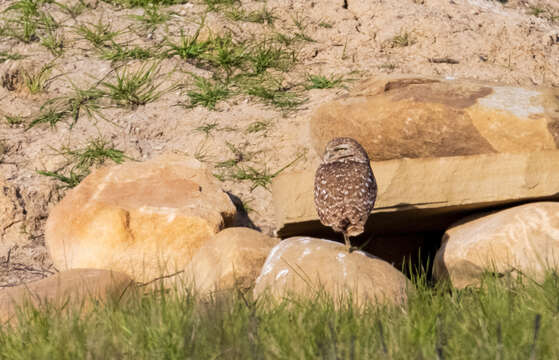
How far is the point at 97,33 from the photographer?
255 inches

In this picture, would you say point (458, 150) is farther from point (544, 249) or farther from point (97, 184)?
point (97, 184)

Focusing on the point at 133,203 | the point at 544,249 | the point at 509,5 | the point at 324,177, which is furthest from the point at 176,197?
the point at 509,5

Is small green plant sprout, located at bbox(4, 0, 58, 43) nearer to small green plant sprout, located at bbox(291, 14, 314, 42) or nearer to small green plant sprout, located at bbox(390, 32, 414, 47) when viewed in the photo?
Answer: small green plant sprout, located at bbox(291, 14, 314, 42)

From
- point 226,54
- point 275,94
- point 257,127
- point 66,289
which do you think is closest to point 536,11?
point 275,94

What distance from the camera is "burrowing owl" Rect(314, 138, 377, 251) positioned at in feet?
11.2

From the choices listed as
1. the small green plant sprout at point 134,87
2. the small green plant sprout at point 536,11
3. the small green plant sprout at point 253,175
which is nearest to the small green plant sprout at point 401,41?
the small green plant sprout at point 536,11

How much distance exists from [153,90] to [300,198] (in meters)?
2.31

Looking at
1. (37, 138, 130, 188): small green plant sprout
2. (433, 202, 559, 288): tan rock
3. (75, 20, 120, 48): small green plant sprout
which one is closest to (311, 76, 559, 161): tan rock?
(433, 202, 559, 288): tan rock

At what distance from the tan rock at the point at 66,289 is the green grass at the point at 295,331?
18.2 inches

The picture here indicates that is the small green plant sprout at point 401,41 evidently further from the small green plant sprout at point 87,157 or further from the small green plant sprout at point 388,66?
the small green plant sprout at point 87,157

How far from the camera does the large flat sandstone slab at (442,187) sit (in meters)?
3.94

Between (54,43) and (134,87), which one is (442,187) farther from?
(54,43)

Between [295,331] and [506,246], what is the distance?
68.8 inches

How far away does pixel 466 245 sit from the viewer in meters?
3.85
